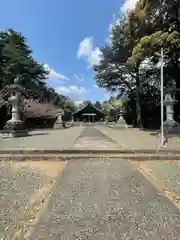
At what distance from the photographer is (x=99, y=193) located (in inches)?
185

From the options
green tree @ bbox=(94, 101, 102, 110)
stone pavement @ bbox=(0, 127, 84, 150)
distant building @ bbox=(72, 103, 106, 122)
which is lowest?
stone pavement @ bbox=(0, 127, 84, 150)

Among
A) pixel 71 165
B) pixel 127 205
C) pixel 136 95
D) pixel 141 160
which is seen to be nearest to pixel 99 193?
pixel 127 205

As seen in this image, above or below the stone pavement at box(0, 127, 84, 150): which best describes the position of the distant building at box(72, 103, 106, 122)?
above

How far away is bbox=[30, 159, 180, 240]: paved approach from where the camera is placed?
307 centimetres

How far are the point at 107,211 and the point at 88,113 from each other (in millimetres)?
58874

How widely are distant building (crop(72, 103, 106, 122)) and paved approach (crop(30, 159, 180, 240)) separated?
5667cm

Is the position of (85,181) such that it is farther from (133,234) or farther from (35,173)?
(133,234)

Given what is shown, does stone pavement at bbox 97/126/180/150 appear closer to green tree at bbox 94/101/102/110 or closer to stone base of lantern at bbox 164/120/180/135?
stone base of lantern at bbox 164/120/180/135

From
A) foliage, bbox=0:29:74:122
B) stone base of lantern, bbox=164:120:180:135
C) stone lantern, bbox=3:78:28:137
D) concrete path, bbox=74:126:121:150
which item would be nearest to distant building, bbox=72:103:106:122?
foliage, bbox=0:29:74:122

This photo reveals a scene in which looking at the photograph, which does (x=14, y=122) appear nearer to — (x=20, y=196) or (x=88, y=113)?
(x=20, y=196)

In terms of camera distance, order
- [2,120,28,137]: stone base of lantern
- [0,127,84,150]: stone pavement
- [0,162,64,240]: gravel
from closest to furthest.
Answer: [0,162,64,240]: gravel → [0,127,84,150]: stone pavement → [2,120,28,137]: stone base of lantern

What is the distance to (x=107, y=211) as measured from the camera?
→ 12.4 ft

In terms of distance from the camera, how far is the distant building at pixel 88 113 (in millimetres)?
62753

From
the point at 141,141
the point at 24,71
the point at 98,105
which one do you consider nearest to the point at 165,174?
the point at 141,141
